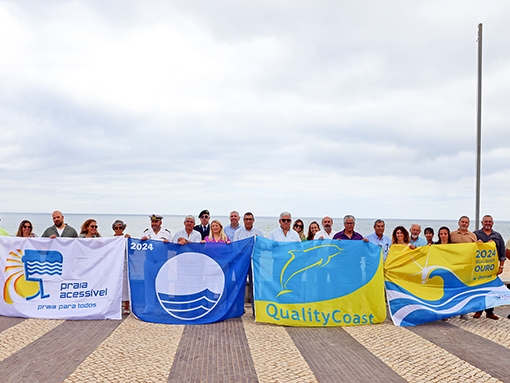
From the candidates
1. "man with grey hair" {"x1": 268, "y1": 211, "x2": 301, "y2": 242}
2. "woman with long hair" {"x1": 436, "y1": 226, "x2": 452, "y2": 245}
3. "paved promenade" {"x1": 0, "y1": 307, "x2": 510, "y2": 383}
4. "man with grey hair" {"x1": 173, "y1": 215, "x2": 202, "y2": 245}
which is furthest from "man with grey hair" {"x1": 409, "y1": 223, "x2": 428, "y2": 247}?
"man with grey hair" {"x1": 173, "y1": 215, "x2": 202, "y2": 245}

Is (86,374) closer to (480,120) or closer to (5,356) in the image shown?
(5,356)

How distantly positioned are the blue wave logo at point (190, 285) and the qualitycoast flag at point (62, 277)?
92 cm

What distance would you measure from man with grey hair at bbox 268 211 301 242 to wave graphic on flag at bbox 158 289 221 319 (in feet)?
5.96

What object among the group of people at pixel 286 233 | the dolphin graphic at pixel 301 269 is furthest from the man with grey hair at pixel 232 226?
the dolphin graphic at pixel 301 269

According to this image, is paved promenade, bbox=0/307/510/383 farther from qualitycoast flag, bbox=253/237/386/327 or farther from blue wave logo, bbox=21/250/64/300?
blue wave logo, bbox=21/250/64/300

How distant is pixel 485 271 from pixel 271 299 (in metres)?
4.26

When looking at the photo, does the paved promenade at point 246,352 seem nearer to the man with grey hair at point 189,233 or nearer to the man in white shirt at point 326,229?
the man with grey hair at point 189,233

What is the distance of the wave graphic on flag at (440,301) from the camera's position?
8.16m

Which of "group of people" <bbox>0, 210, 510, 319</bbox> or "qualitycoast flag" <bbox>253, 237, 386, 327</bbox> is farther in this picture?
"group of people" <bbox>0, 210, 510, 319</bbox>

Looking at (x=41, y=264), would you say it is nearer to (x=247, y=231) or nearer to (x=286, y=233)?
(x=247, y=231)

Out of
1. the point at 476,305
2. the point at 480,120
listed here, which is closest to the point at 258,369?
the point at 476,305

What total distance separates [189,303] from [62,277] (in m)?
2.47

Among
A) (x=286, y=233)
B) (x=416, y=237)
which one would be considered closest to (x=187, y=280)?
(x=286, y=233)

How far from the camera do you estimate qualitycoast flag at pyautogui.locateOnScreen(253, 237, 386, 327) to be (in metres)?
8.01
